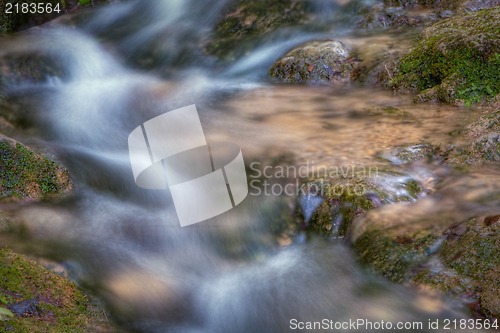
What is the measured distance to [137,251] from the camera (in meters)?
4.90

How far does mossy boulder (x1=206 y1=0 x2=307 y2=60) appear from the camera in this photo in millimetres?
9336

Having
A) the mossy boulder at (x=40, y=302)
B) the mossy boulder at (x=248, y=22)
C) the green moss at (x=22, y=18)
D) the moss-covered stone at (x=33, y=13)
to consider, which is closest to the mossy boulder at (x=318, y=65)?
the mossy boulder at (x=248, y=22)

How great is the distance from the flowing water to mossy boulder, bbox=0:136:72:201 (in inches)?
7.3

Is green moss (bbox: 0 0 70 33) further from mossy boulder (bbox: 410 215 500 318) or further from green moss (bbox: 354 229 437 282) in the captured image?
mossy boulder (bbox: 410 215 500 318)

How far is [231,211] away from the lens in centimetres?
539

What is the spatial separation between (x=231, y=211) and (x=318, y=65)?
11.5 feet

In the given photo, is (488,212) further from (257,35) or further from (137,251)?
(257,35)

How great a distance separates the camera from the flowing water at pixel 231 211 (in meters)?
4.29

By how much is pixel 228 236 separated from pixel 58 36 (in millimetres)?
7070

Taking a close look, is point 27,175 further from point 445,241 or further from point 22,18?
point 22,18

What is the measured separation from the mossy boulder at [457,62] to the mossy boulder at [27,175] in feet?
14.5

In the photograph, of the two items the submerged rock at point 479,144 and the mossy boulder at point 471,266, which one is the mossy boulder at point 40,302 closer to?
the mossy boulder at point 471,266

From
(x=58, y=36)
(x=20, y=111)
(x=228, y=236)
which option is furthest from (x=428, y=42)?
(x=58, y=36)

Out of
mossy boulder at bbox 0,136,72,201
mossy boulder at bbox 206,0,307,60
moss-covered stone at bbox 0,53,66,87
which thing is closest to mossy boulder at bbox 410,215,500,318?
mossy boulder at bbox 0,136,72,201
